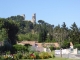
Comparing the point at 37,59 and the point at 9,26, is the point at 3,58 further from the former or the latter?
the point at 9,26

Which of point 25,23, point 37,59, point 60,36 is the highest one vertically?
point 25,23

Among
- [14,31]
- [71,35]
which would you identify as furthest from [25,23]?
[14,31]

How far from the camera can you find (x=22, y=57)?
3419cm

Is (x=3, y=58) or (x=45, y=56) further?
(x=45, y=56)

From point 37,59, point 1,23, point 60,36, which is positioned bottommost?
point 37,59

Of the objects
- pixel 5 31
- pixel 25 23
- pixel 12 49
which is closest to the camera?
pixel 12 49

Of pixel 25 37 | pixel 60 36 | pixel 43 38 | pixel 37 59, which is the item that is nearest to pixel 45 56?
pixel 37 59

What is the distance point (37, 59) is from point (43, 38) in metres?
64.8

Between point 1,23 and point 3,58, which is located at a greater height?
point 1,23

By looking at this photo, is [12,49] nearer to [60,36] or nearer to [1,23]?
[60,36]

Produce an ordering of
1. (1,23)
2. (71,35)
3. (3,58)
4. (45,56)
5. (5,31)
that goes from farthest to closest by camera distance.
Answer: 1. (71,35)
2. (1,23)
3. (5,31)
4. (45,56)
5. (3,58)

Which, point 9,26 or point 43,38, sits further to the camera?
point 43,38

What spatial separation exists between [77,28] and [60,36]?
4697cm

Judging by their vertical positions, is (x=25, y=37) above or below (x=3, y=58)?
above
